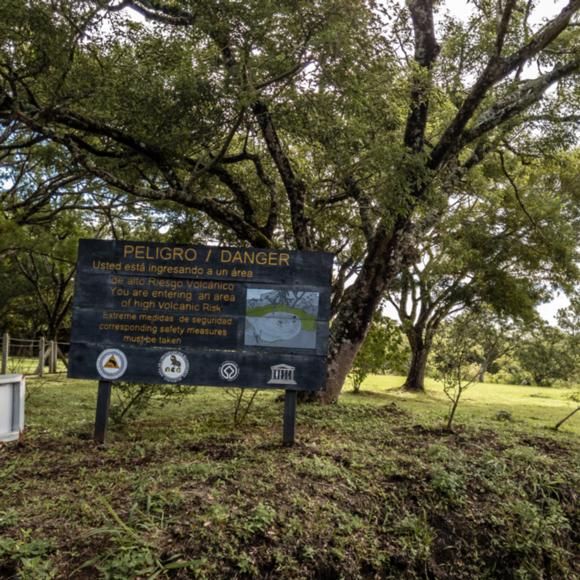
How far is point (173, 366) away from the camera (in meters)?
6.19

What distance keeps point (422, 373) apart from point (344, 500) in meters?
16.9

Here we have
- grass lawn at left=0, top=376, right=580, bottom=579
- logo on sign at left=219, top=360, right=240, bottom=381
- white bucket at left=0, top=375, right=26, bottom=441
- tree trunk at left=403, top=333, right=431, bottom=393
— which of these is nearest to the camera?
grass lawn at left=0, top=376, right=580, bottom=579

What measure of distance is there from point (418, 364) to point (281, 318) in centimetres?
1573

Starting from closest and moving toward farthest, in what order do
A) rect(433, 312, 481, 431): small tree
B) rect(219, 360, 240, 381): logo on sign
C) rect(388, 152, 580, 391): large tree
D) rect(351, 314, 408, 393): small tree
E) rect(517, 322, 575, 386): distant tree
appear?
rect(219, 360, 240, 381): logo on sign, rect(433, 312, 481, 431): small tree, rect(351, 314, 408, 393): small tree, rect(388, 152, 580, 391): large tree, rect(517, 322, 575, 386): distant tree

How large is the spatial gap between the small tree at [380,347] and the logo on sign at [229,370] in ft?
18.4

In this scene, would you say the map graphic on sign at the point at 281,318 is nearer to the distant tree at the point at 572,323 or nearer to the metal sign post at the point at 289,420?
the metal sign post at the point at 289,420

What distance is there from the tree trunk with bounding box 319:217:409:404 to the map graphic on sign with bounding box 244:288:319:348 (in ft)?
9.32

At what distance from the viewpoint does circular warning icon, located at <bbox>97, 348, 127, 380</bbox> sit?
6.24 metres

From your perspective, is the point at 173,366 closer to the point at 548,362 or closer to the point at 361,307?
the point at 361,307

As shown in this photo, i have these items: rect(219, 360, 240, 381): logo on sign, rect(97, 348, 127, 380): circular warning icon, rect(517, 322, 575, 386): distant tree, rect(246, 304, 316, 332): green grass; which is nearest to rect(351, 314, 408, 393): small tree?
rect(246, 304, 316, 332): green grass

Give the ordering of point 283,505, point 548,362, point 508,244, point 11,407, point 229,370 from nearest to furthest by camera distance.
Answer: point 283,505, point 11,407, point 229,370, point 508,244, point 548,362

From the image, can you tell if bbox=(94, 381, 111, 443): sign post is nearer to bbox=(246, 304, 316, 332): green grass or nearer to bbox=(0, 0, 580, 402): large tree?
bbox=(246, 304, 316, 332): green grass

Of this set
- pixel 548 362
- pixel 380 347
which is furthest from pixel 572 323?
pixel 380 347

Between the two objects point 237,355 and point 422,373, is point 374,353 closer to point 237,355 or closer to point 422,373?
point 237,355
